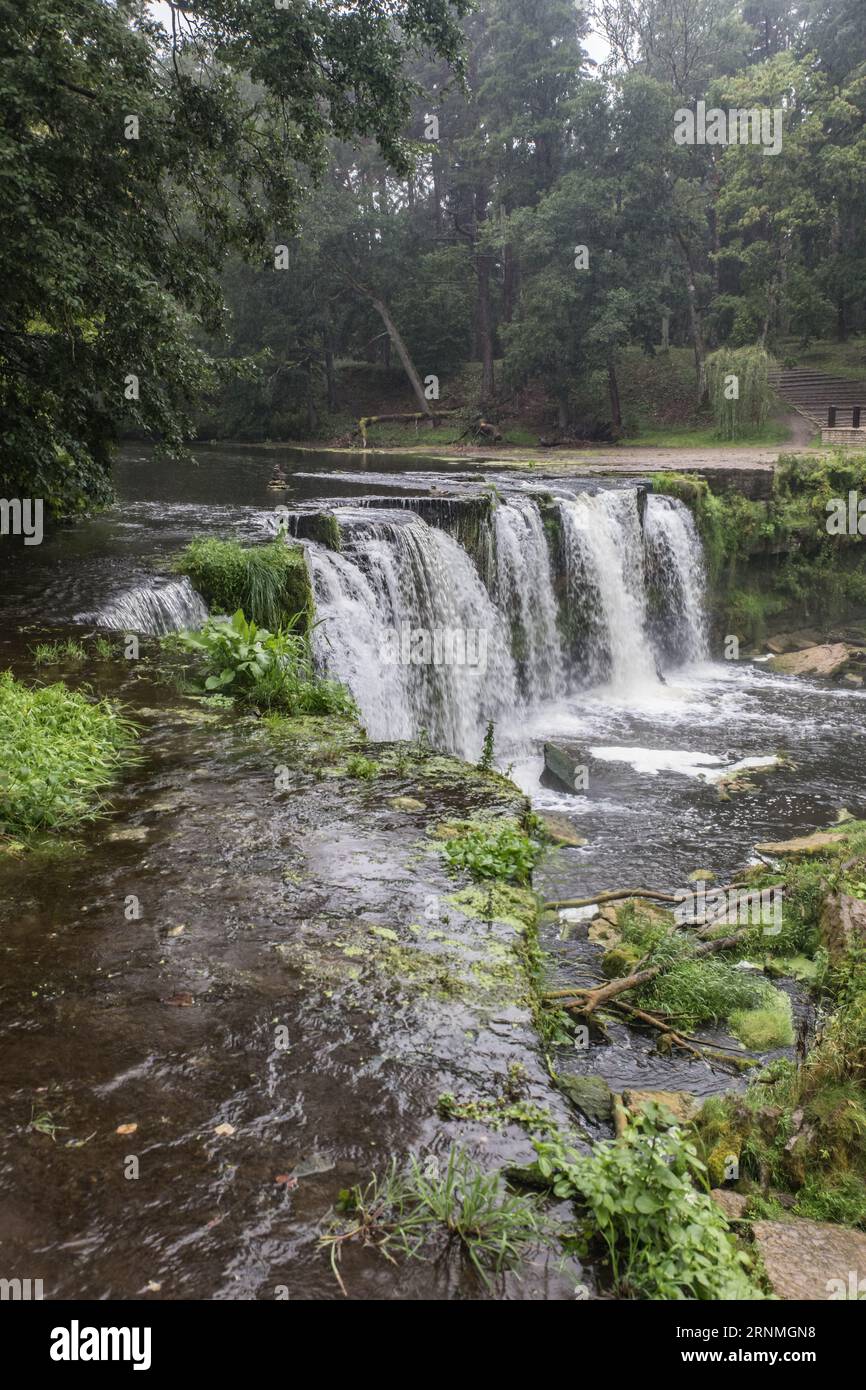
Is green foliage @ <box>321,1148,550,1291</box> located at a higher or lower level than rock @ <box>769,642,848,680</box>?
lower

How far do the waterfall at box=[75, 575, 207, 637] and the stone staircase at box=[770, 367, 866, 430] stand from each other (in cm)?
2432

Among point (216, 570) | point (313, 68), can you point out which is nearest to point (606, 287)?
point (313, 68)

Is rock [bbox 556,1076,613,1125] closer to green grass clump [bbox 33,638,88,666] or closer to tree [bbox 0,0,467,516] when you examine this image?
green grass clump [bbox 33,638,88,666]

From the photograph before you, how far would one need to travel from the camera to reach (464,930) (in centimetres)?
443

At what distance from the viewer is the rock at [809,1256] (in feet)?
10.3

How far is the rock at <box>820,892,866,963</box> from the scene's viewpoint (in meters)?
6.34

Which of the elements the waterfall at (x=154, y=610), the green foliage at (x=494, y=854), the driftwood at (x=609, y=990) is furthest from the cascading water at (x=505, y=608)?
the green foliage at (x=494, y=854)

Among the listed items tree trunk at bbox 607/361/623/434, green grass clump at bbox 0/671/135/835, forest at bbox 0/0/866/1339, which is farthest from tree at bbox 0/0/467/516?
tree trunk at bbox 607/361/623/434

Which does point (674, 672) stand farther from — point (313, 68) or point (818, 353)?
point (818, 353)

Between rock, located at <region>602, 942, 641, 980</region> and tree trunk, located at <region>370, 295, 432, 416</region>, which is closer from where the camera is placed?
rock, located at <region>602, 942, 641, 980</region>

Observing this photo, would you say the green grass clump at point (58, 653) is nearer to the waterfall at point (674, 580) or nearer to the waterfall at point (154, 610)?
the waterfall at point (154, 610)
